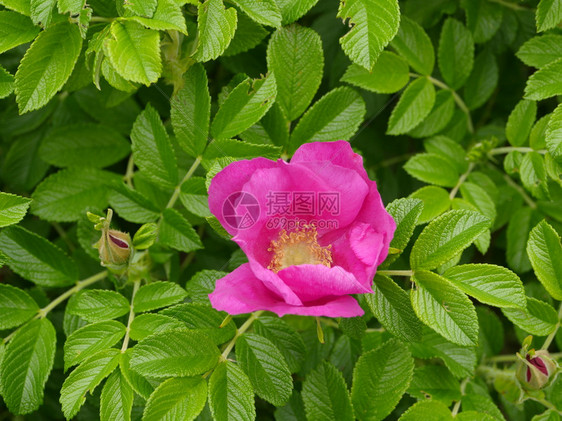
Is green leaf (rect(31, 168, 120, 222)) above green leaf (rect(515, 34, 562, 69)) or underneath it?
underneath

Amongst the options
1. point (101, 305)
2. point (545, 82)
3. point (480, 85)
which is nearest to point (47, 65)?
point (101, 305)

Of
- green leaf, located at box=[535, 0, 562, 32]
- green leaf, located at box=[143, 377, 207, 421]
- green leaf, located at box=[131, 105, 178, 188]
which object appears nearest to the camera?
green leaf, located at box=[143, 377, 207, 421]

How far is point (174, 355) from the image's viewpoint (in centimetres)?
125

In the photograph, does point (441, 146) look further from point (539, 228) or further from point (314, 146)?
point (314, 146)

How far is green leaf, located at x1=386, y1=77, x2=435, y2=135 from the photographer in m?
1.70

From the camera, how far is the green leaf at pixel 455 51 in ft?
5.93

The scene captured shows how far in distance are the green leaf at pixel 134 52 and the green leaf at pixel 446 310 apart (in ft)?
2.50

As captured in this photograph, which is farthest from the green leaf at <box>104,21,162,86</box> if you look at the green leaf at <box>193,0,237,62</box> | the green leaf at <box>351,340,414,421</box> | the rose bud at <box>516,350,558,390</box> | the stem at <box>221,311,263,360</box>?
the rose bud at <box>516,350,558,390</box>

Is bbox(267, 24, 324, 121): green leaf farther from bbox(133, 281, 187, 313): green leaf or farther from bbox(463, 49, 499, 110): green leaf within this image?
bbox(463, 49, 499, 110): green leaf

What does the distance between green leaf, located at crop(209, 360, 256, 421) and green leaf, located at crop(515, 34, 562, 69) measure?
118cm

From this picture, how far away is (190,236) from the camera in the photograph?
1.50 m

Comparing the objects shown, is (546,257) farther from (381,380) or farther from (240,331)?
(240,331)

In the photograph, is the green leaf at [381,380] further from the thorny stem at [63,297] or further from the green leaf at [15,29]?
the green leaf at [15,29]

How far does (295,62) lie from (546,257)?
2.63 feet
